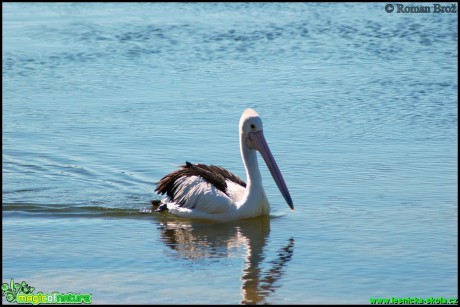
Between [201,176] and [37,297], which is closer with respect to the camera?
[37,297]

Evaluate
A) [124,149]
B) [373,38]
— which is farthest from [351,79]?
[124,149]

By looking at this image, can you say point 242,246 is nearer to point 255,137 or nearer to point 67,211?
point 255,137

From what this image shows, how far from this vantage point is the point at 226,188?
25.6 feet

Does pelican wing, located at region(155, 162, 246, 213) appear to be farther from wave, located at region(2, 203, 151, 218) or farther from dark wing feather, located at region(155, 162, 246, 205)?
wave, located at region(2, 203, 151, 218)

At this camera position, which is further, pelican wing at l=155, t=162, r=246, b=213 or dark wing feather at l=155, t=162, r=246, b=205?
dark wing feather at l=155, t=162, r=246, b=205

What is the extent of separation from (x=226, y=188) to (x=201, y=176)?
215mm

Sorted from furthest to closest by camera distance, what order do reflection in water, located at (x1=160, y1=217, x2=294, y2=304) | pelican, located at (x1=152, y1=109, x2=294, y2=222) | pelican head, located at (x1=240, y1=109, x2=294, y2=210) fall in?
pelican head, located at (x1=240, y1=109, x2=294, y2=210) < pelican, located at (x1=152, y1=109, x2=294, y2=222) < reflection in water, located at (x1=160, y1=217, x2=294, y2=304)

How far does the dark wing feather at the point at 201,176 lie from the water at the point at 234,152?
0.79 feet

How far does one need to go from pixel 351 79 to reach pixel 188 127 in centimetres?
308

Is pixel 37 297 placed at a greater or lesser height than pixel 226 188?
lesser

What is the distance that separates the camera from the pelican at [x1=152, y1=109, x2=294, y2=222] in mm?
7582

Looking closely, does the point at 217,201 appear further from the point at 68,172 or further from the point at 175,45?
the point at 175,45

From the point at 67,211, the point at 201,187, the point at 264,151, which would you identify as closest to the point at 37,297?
the point at 67,211

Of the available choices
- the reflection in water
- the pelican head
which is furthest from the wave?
the pelican head
